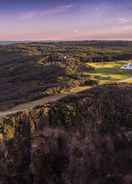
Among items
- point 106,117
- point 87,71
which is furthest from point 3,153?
point 87,71

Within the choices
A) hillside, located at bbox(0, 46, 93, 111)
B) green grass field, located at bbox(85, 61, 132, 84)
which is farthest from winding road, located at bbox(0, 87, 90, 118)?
green grass field, located at bbox(85, 61, 132, 84)

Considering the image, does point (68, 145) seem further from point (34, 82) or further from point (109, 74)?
point (34, 82)

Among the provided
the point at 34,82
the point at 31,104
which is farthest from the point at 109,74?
the point at 31,104

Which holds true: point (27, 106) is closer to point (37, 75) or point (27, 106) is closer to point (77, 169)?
point (77, 169)

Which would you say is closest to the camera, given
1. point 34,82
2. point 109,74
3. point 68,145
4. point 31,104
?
point 68,145

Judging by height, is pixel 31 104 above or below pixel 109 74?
below

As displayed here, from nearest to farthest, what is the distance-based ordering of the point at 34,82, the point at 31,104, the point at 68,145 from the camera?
the point at 68,145 → the point at 31,104 → the point at 34,82

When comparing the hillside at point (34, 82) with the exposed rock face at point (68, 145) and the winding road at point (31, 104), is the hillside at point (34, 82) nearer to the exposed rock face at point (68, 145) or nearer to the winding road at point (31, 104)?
the winding road at point (31, 104)

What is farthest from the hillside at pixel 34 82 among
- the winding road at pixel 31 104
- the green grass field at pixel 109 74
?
the green grass field at pixel 109 74

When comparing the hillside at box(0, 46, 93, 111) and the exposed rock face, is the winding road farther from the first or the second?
the hillside at box(0, 46, 93, 111)

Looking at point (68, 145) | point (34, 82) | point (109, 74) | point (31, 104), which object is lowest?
point (68, 145)
